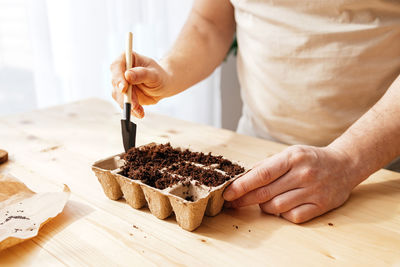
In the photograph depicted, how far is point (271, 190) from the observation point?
0.81m

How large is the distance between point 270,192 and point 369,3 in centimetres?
64

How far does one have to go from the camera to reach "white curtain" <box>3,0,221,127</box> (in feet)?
6.75

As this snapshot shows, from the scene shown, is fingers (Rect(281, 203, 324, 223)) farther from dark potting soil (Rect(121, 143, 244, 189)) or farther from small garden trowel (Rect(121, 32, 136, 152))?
small garden trowel (Rect(121, 32, 136, 152))

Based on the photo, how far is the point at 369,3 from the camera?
3.40 feet

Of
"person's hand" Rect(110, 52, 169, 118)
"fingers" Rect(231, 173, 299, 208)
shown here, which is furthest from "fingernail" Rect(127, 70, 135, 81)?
"fingers" Rect(231, 173, 299, 208)

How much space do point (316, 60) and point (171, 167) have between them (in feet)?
1.98

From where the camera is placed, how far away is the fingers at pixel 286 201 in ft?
2.60

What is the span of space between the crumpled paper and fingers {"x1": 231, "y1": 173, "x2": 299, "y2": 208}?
1.36 feet

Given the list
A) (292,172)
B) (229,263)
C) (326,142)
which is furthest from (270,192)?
(326,142)

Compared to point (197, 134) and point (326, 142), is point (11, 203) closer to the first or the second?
point (197, 134)

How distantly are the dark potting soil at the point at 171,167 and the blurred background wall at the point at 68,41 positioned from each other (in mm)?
1455

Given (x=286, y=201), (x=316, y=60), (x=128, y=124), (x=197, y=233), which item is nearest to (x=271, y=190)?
(x=286, y=201)

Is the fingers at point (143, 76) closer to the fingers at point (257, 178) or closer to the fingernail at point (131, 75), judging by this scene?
the fingernail at point (131, 75)

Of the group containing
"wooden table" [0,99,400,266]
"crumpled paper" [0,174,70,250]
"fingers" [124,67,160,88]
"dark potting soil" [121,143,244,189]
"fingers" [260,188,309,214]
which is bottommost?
"wooden table" [0,99,400,266]
